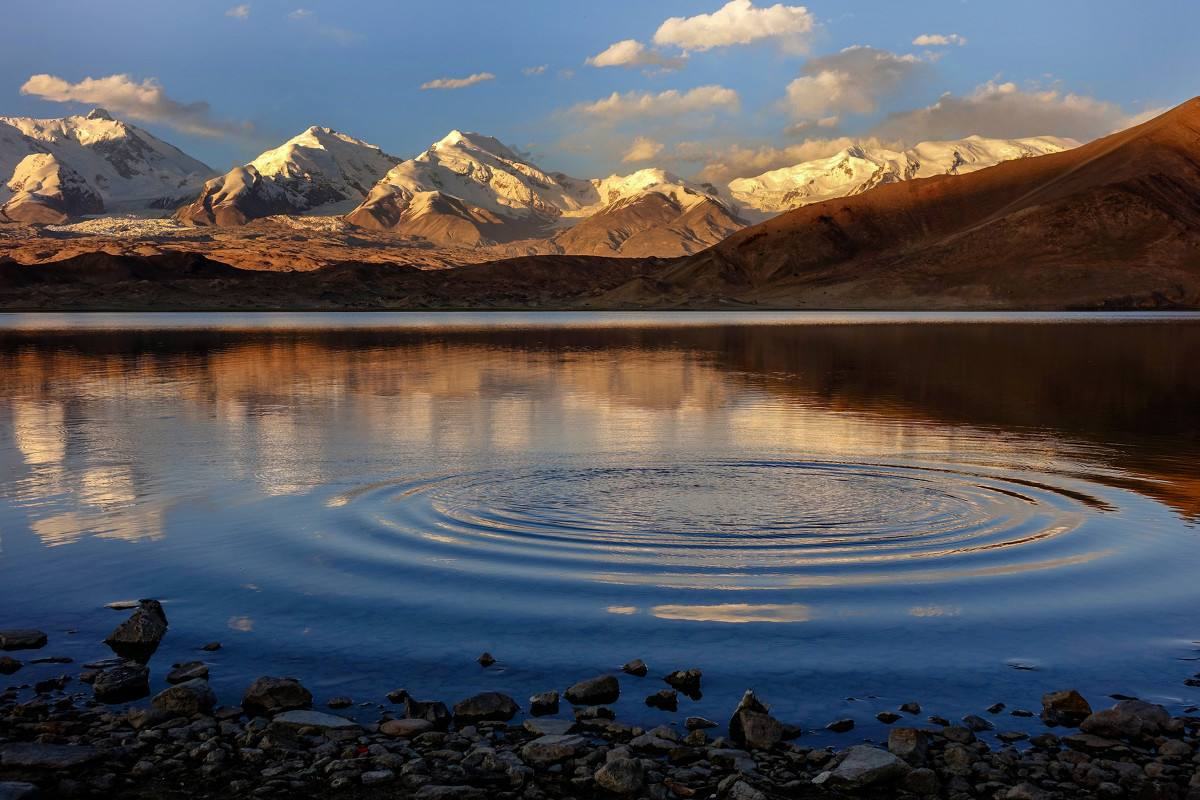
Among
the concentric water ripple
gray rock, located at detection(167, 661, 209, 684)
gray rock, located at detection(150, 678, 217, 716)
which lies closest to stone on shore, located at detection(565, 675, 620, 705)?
gray rock, located at detection(150, 678, 217, 716)

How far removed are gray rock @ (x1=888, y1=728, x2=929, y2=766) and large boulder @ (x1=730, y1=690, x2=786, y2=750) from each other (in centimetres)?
99

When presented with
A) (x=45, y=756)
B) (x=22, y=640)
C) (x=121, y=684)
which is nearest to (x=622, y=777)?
(x=45, y=756)

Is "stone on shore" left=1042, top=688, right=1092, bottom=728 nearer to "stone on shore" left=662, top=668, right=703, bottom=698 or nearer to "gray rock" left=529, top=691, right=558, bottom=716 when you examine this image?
"stone on shore" left=662, top=668, right=703, bottom=698

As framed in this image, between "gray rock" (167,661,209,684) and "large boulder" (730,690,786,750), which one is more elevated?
"large boulder" (730,690,786,750)

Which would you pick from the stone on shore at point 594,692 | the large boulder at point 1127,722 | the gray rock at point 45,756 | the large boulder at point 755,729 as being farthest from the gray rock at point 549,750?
the large boulder at point 1127,722

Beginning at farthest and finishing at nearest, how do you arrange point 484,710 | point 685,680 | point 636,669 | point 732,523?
point 732,523 → point 636,669 → point 685,680 → point 484,710

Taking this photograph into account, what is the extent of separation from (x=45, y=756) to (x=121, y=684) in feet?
5.58

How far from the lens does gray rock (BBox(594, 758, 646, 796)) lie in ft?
32.1

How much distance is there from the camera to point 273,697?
38.2 feet

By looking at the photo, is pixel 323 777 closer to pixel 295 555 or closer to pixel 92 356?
pixel 295 555

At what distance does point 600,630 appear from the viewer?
46.7 feet

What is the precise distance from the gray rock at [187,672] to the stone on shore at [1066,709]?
27.9 feet

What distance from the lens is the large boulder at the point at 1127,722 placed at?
1094 cm

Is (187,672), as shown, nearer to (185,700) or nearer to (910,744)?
(185,700)
